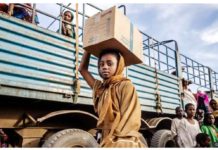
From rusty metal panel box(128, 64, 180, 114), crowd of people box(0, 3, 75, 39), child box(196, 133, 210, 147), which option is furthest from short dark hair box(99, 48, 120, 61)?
rusty metal panel box(128, 64, 180, 114)

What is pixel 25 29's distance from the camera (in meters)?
2.70

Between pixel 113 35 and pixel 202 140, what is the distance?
255cm

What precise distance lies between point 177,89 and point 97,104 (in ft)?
14.0

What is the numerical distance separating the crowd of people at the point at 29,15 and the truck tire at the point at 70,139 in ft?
4.12

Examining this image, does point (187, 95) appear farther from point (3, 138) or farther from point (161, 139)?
point (3, 138)

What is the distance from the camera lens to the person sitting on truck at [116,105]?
42.1 inches

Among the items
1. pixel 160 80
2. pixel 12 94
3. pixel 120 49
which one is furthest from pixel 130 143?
pixel 160 80

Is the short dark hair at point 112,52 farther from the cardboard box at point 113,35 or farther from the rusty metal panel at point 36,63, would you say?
the rusty metal panel at point 36,63

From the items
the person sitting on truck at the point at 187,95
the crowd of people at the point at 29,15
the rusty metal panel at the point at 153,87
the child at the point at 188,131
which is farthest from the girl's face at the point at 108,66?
the person sitting on truck at the point at 187,95

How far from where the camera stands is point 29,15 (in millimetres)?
3221

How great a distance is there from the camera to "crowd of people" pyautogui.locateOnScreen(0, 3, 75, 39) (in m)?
3.00

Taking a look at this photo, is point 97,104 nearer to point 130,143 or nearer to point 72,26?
point 130,143

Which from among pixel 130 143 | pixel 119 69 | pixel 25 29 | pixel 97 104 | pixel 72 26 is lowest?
pixel 130 143

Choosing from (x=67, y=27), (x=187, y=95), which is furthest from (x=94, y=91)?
(x=187, y=95)
